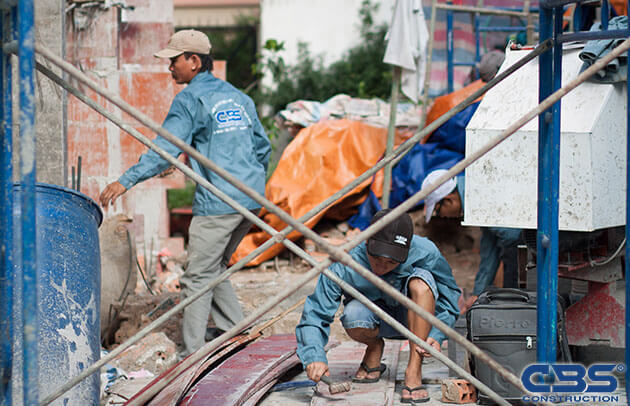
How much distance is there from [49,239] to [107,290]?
2.40 metres

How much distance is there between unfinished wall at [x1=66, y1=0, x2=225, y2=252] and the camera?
22.2ft

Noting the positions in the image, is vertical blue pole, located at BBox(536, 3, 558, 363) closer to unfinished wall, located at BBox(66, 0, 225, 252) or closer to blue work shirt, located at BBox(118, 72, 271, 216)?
blue work shirt, located at BBox(118, 72, 271, 216)

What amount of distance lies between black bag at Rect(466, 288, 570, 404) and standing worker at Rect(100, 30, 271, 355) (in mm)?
1748

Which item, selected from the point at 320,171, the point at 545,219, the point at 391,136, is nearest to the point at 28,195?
the point at 545,219

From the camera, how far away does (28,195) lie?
7.47 ft

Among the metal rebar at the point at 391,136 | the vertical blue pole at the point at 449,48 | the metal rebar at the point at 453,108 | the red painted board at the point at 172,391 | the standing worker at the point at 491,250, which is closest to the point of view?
the metal rebar at the point at 453,108

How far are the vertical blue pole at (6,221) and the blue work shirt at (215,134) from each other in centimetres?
194

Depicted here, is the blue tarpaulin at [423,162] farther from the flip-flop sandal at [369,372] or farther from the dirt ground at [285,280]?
the flip-flop sandal at [369,372]

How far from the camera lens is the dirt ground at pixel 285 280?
5449 millimetres

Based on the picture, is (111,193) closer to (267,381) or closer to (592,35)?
(267,381)

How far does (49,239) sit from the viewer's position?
10.3 feet

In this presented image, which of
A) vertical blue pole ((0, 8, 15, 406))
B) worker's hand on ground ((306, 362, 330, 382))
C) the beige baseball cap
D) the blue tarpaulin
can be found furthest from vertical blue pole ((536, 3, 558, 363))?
the blue tarpaulin

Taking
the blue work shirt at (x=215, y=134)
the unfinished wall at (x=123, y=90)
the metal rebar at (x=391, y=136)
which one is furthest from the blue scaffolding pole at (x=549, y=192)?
the unfinished wall at (x=123, y=90)

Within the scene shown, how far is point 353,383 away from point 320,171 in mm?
4033
